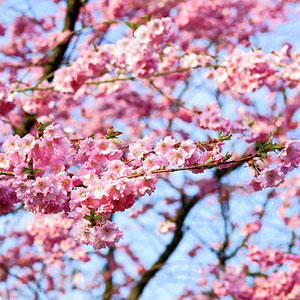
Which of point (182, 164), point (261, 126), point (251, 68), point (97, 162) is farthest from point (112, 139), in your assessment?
point (261, 126)

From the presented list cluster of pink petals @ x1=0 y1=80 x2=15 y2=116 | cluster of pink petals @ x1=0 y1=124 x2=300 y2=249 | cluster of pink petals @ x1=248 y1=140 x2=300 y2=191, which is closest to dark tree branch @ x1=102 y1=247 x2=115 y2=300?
cluster of pink petals @ x1=0 y1=80 x2=15 y2=116

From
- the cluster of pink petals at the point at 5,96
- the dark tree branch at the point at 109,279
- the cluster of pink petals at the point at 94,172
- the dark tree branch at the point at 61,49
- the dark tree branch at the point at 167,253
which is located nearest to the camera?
the cluster of pink petals at the point at 94,172

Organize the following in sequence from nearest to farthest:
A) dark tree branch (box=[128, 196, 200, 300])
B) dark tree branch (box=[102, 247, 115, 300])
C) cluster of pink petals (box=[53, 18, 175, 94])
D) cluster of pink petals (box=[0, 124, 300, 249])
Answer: cluster of pink petals (box=[0, 124, 300, 249]) → cluster of pink petals (box=[53, 18, 175, 94]) → dark tree branch (box=[128, 196, 200, 300]) → dark tree branch (box=[102, 247, 115, 300])

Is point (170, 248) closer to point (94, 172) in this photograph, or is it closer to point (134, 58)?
point (134, 58)

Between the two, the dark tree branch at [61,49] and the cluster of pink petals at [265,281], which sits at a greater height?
the dark tree branch at [61,49]

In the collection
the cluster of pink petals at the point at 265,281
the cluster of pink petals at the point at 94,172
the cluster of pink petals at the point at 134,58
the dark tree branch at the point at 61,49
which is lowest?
the cluster of pink petals at the point at 94,172

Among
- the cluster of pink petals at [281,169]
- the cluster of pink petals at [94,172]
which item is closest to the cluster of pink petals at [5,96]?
the cluster of pink petals at [94,172]

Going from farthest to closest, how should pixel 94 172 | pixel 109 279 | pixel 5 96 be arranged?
pixel 109 279 → pixel 5 96 → pixel 94 172

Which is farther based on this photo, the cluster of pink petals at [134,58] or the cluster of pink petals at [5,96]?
the cluster of pink petals at [134,58]

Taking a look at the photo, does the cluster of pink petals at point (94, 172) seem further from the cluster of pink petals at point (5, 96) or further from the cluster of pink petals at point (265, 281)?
the cluster of pink petals at point (265, 281)

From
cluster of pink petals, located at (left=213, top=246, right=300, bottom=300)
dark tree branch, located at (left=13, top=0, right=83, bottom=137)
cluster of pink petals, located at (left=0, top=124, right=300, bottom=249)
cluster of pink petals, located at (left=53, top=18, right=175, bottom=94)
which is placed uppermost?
dark tree branch, located at (left=13, top=0, right=83, bottom=137)

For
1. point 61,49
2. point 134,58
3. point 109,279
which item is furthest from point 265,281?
point 61,49

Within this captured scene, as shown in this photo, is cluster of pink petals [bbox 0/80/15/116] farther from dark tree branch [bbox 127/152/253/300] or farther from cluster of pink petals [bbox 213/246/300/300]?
cluster of pink petals [bbox 213/246/300/300]

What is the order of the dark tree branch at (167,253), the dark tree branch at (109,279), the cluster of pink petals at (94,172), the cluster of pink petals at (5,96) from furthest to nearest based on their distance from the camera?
1. the dark tree branch at (109,279)
2. the dark tree branch at (167,253)
3. the cluster of pink petals at (5,96)
4. the cluster of pink petals at (94,172)
